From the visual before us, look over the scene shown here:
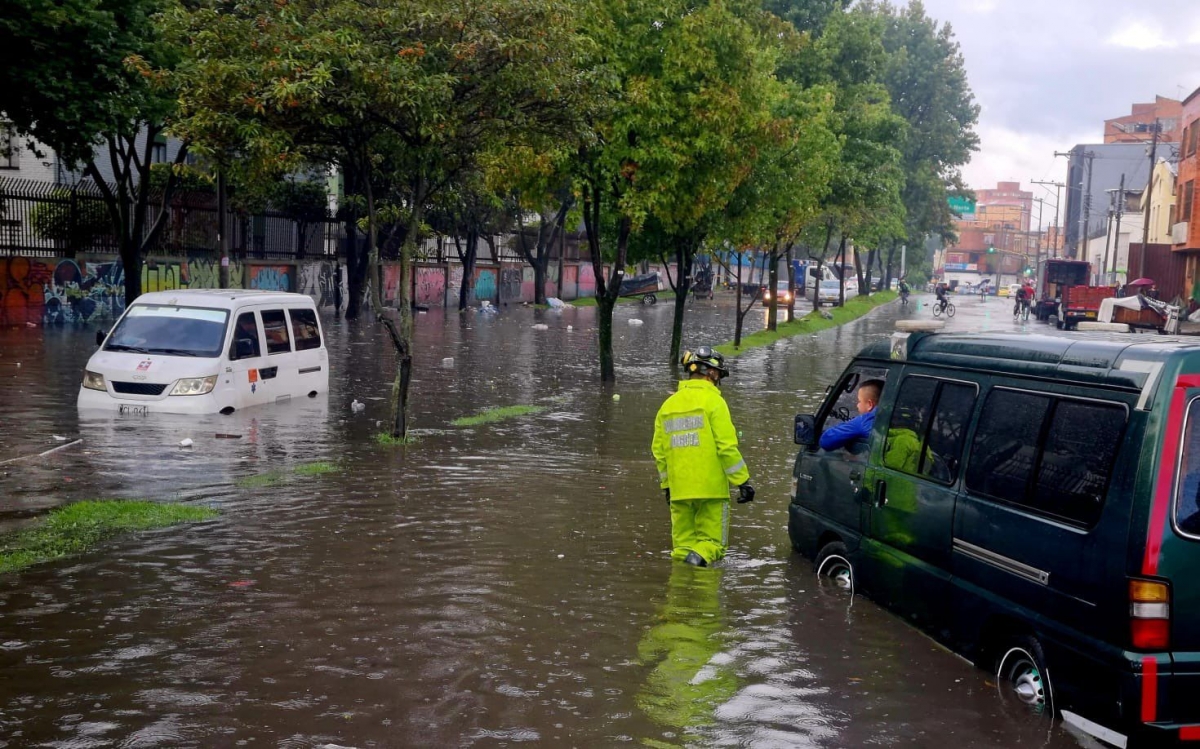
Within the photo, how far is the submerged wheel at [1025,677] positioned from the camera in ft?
18.3

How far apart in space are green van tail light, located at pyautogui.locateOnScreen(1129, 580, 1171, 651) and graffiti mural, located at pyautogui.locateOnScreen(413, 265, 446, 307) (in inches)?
1703

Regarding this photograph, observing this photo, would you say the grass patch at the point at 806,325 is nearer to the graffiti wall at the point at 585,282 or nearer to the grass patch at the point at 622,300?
the grass patch at the point at 622,300

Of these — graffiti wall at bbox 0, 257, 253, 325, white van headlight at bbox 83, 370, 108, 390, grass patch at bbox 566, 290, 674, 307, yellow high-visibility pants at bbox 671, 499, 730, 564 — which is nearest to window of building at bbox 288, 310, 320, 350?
white van headlight at bbox 83, 370, 108, 390

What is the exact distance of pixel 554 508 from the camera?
35.6 ft

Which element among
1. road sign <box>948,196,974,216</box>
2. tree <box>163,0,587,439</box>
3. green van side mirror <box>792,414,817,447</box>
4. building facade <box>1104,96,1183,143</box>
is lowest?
green van side mirror <box>792,414,817,447</box>

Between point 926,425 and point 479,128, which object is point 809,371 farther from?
point 926,425

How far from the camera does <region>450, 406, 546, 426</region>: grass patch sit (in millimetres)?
16688

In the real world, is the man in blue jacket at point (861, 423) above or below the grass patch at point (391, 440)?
above

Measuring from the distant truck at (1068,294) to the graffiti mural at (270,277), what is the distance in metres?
31.1

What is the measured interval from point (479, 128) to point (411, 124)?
107 cm

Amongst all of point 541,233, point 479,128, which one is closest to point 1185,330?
point 541,233

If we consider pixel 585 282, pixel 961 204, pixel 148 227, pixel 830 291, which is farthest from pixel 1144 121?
pixel 148 227

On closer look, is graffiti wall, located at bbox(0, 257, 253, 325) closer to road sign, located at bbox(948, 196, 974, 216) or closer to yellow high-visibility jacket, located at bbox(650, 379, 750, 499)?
yellow high-visibility jacket, located at bbox(650, 379, 750, 499)

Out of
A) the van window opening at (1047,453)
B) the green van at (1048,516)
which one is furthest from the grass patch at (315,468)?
the van window opening at (1047,453)
